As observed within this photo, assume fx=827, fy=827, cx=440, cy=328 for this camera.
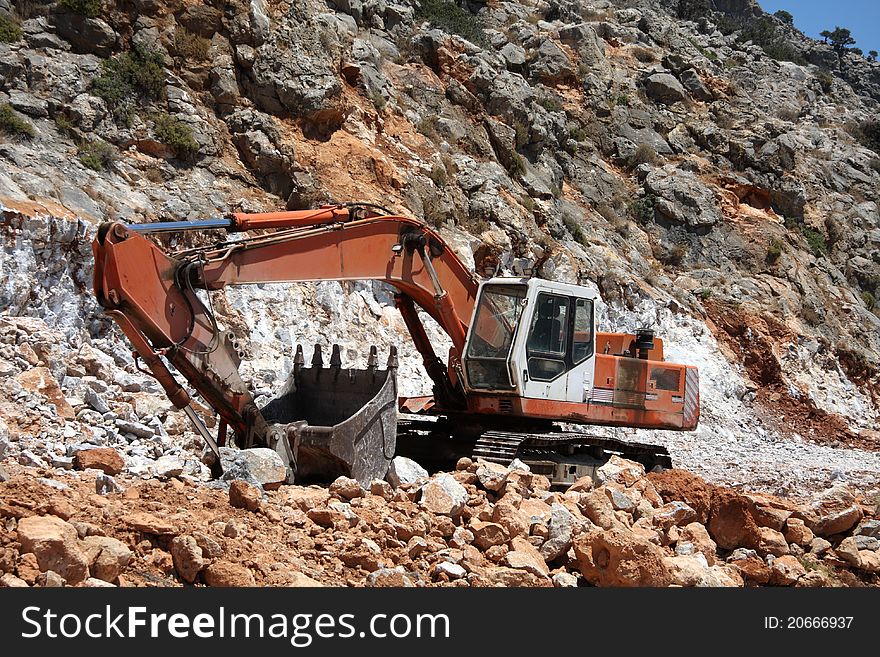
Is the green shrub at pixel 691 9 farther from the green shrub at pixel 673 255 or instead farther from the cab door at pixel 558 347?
the cab door at pixel 558 347

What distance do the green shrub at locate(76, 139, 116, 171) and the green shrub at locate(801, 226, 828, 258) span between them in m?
24.2

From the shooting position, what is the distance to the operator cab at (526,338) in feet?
30.9

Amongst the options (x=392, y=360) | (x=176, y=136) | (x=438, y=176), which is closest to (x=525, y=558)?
(x=392, y=360)

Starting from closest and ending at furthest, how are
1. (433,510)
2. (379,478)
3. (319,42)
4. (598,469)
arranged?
(433,510), (379,478), (598,469), (319,42)

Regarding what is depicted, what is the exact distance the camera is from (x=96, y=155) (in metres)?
14.1

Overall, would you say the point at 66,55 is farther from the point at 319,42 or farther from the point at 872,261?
the point at 872,261

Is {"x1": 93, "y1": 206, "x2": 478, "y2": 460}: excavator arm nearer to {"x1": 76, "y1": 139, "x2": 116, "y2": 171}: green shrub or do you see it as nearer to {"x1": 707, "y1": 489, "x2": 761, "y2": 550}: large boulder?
{"x1": 707, "y1": 489, "x2": 761, "y2": 550}: large boulder

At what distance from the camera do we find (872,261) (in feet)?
103

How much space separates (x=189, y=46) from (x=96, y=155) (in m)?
4.34

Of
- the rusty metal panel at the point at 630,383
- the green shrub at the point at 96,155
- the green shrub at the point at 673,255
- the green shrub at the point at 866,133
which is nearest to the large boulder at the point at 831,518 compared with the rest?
the rusty metal panel at the point at 630,383

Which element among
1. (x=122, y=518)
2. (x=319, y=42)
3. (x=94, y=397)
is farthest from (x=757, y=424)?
(x=122, y=518)

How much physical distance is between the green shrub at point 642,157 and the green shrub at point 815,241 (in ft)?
20.4

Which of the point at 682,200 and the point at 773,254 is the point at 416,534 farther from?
the point at 773,254

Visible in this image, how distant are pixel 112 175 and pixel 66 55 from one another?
3405mm
